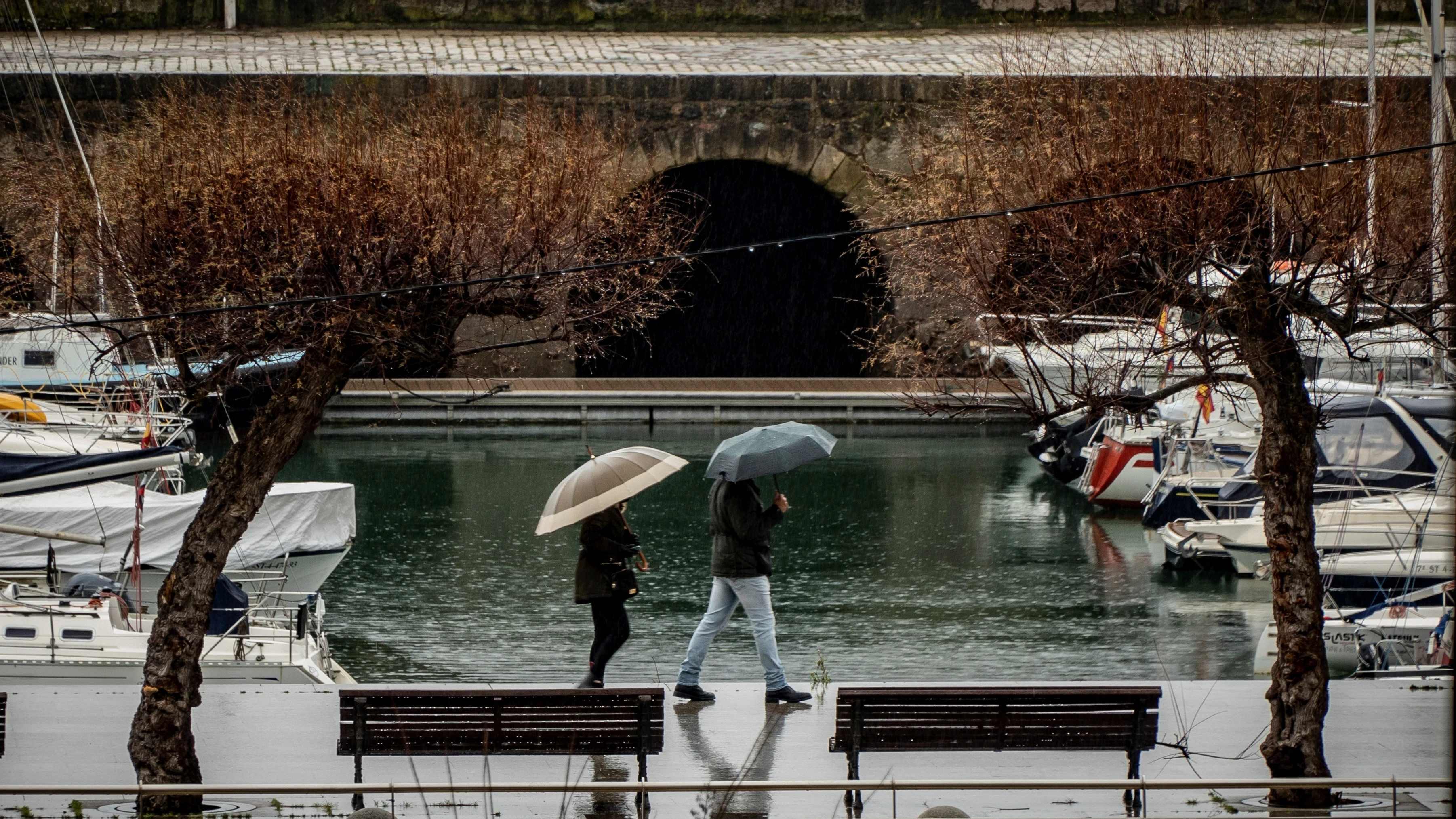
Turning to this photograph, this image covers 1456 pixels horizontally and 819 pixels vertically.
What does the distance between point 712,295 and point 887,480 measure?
11.2 meters

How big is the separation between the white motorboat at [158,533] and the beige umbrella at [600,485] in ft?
16.1

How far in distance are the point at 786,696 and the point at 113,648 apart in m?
4.50

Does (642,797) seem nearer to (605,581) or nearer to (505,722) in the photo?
(505,722)

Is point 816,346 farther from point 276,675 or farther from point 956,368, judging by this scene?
point 276,675

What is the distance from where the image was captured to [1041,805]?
8.14m

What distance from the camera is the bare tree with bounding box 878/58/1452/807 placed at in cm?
824

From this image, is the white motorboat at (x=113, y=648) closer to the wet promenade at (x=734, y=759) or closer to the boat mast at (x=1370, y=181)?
the wet promenade at (x=734, y=759)

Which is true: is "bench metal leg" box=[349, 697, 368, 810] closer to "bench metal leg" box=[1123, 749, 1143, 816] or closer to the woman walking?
the woman walking

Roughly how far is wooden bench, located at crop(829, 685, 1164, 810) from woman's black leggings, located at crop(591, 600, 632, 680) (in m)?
1.83

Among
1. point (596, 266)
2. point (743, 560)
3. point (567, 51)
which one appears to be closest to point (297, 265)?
point (596, 266)

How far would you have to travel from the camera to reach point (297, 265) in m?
8.75

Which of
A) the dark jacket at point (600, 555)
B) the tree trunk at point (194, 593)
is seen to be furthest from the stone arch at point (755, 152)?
the tree trunk at point (194, 593)

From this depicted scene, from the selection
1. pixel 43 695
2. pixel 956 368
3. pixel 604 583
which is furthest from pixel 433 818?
pixel 956 368

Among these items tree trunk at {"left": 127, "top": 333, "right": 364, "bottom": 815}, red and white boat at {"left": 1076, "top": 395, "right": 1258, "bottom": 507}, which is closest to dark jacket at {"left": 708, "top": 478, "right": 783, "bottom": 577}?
tree trunk at {"left": 127, "top": 333, "right": 364, "bottom": 815}
